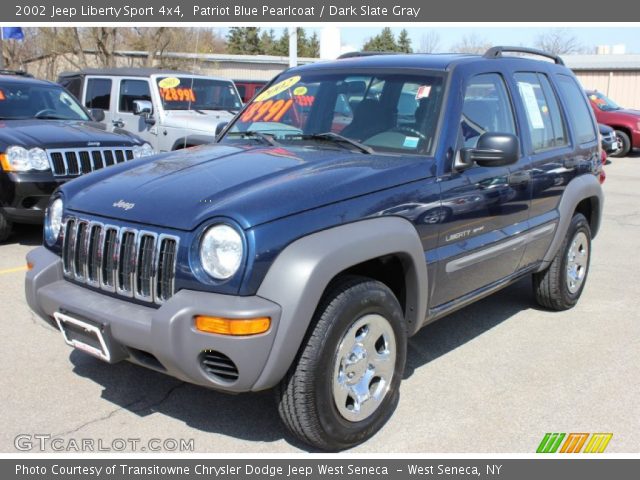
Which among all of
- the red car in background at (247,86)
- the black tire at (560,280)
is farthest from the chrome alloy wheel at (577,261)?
the red car in background at (247,86)

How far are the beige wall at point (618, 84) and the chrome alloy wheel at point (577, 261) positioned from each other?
95.4 ft

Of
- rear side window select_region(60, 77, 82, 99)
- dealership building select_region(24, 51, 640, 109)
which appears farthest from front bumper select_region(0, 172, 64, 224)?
dealership building select_region(24, 51, 640, 109)

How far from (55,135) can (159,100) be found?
3.48 m

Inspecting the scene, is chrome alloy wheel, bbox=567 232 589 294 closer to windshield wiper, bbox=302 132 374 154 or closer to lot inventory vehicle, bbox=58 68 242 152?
windshield wiper, bbox=302 132 374 154

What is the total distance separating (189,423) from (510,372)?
2.03 m

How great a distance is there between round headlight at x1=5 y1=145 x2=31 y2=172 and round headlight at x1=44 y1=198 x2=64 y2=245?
331 centimetres

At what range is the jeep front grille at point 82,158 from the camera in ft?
22.3

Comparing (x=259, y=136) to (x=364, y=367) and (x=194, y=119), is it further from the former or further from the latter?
(x=194, y=119)

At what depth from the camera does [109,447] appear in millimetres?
3273

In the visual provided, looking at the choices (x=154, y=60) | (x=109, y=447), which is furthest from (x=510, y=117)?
(x=154, y=60)

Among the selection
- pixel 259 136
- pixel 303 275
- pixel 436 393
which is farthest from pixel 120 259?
pixel 436 393

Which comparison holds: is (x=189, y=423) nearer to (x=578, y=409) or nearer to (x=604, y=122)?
(x=578, y=409)

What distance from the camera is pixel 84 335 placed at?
10.5 feet

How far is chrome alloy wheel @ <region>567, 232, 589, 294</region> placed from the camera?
539cm
